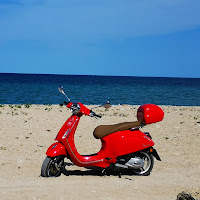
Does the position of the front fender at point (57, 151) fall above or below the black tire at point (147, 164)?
above

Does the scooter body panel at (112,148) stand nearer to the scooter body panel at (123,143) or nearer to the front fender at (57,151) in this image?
the scooter body panel at (123,143)

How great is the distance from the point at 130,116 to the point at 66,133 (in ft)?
31.0

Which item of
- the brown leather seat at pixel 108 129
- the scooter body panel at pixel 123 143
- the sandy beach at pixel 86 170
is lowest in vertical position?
the sandy beach at pixel 86 170

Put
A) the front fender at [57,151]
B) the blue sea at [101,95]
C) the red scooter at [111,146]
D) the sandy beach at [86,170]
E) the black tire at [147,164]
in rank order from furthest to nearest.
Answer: the blue sea at [101,95], the black tire at [147,164], the red scooter at [111,146], the front fender at [57,151], the sandy beach at [86,170]

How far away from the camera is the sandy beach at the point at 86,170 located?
19.7ft

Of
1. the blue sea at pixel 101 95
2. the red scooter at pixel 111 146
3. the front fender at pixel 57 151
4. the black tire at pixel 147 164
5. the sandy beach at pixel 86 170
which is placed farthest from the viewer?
the blue sea at pixel 101 95

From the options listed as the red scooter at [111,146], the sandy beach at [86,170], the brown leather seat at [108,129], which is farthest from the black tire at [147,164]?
the brown leather seat at [108,129]

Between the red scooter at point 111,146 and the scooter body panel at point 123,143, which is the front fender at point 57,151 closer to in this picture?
the red scooter at point 111,146

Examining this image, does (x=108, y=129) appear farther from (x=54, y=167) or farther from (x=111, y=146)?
(x=54, y=167)

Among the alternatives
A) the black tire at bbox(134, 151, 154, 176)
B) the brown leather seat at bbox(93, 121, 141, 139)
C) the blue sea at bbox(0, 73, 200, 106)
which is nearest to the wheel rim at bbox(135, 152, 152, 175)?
the black tire at bbox(134, 151, 154, 176)

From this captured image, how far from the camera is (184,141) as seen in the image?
11258 millimetres

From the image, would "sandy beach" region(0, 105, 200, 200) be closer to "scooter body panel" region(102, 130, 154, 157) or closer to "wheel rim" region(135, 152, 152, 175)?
"wheel rim" region(135, 152, 152, 175)

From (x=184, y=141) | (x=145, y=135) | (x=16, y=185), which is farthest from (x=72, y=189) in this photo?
(x=184, y=141)

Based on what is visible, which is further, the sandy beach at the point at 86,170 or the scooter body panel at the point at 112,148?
the scooter body panel at the point at 112,148
